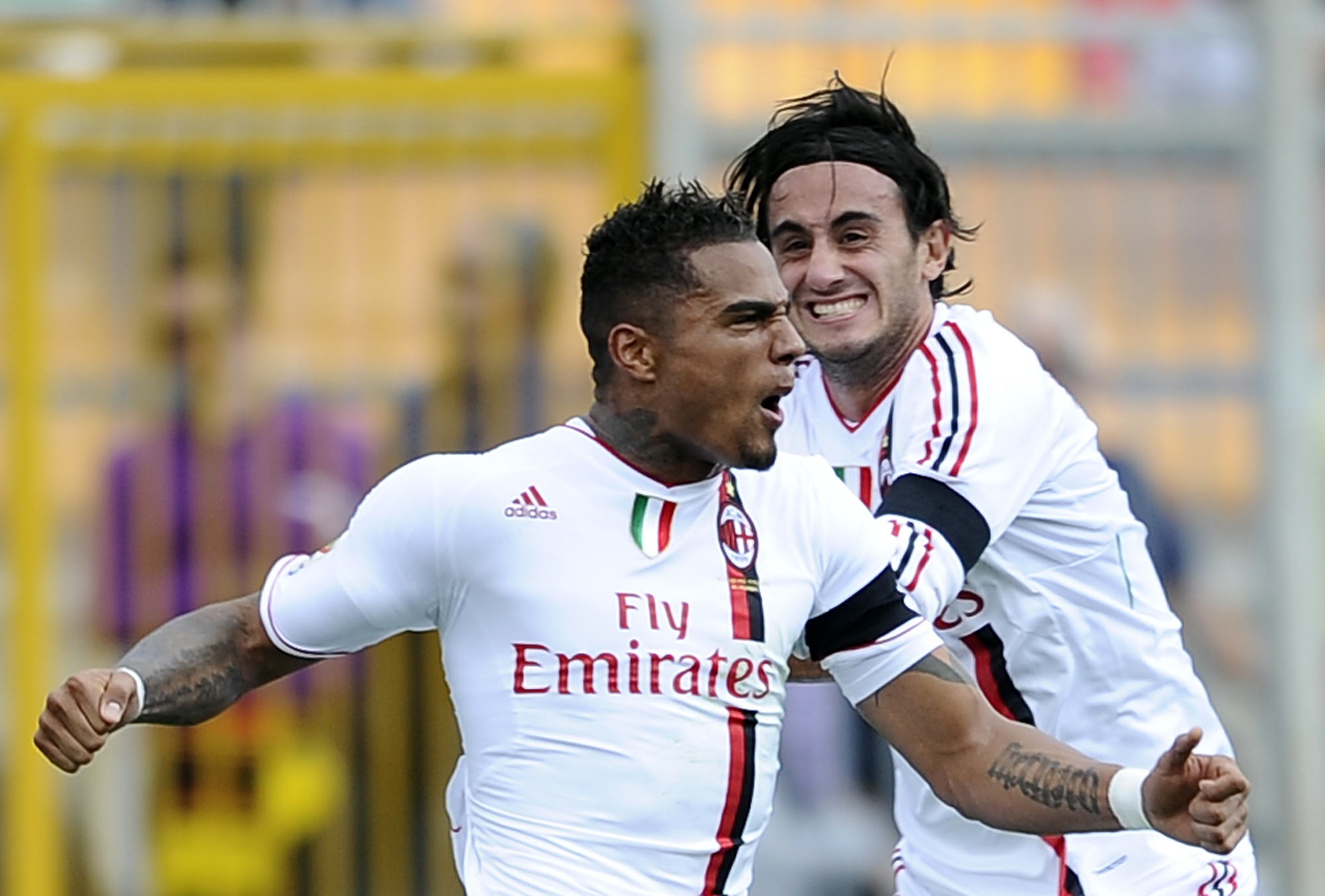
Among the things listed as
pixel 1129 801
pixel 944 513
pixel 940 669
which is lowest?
pixel 1129 801

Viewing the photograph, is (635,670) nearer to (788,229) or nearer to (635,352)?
(635,352)

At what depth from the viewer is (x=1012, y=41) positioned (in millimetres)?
7629

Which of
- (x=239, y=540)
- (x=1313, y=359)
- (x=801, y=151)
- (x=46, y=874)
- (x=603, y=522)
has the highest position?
(x=801, y=151)

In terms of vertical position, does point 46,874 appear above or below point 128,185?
below

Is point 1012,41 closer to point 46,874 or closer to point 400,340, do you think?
point 400,340

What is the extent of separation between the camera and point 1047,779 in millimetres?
3928

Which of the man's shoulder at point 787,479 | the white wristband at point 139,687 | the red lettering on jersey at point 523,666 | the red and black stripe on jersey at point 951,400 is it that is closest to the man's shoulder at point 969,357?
the red and black stripe on jersey at point 951,400

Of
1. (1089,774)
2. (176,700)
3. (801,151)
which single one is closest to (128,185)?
(801,151)

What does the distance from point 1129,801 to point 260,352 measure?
4236mm

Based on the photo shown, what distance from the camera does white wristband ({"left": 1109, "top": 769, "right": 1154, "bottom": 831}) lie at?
12.4 feet

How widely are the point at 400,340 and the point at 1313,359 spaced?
2950mm

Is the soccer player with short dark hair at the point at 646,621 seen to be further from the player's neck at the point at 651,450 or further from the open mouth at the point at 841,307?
the open mouth at the point at 841,307

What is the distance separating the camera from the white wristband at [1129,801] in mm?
3766

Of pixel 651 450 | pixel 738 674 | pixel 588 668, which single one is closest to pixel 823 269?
pixel 651 450
